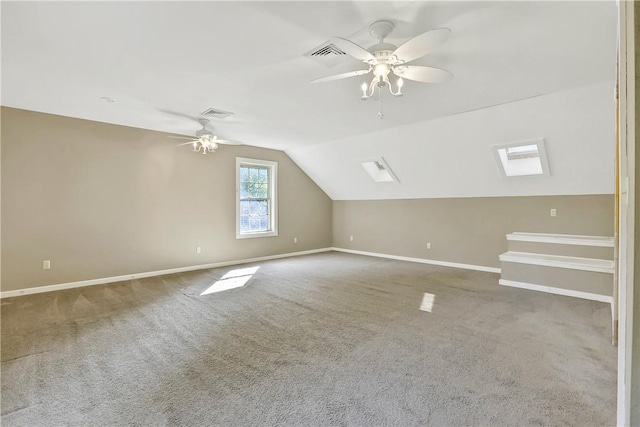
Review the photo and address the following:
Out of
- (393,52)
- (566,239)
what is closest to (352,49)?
A: (393,52)

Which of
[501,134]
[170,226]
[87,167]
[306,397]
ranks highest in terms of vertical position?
[501,134]

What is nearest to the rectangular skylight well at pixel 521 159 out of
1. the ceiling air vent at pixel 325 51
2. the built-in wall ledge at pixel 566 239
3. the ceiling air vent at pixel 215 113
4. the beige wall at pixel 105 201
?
the built-in wall ledge at pixel 566 239

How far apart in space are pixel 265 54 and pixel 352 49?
95cm

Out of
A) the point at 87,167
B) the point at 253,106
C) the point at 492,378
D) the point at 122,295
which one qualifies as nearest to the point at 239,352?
the point at 492,378

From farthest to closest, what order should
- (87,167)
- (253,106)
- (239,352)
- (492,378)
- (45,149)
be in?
(87,167) → (45,149) → (253,106) → (239,352) → (492,378)

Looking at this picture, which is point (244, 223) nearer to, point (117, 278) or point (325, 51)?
point (117, 278)

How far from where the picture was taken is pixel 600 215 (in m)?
4.37

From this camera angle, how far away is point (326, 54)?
2543mm

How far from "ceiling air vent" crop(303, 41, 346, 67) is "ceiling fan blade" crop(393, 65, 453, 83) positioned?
50cm

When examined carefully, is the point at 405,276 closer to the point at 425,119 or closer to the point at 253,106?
the point at 425,119

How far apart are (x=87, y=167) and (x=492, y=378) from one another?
221 inches

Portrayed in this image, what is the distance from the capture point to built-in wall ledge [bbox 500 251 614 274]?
3728mm

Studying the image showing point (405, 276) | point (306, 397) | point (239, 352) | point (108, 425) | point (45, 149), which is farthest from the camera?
point (405, 276)

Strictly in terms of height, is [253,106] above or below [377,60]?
above
